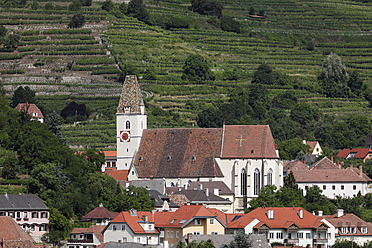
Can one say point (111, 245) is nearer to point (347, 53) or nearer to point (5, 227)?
point (5, 227)

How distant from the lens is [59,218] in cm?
6756

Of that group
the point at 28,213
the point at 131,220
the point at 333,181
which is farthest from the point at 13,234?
the point at 333,181

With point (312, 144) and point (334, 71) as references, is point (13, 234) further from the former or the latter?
point (334, 71)

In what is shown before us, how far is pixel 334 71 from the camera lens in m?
140

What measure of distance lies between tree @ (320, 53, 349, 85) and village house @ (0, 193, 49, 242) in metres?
77.2

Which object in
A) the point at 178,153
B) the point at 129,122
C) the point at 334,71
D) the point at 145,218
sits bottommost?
the point at 334,71

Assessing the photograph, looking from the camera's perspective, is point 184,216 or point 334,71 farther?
point 334,71

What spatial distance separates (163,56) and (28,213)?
238 feet

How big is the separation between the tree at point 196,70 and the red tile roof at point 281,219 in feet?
201

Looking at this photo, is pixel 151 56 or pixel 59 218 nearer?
pixel 59 218

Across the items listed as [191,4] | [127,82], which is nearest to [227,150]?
[127,82]

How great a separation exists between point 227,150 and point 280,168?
4801 millimetres

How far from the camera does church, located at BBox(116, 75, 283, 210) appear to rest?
84875 millimetres

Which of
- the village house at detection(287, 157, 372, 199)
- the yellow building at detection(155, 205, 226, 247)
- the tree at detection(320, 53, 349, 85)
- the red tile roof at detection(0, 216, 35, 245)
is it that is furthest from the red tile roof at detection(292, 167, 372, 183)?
the tree at detection(320, 53, 349, 85)
